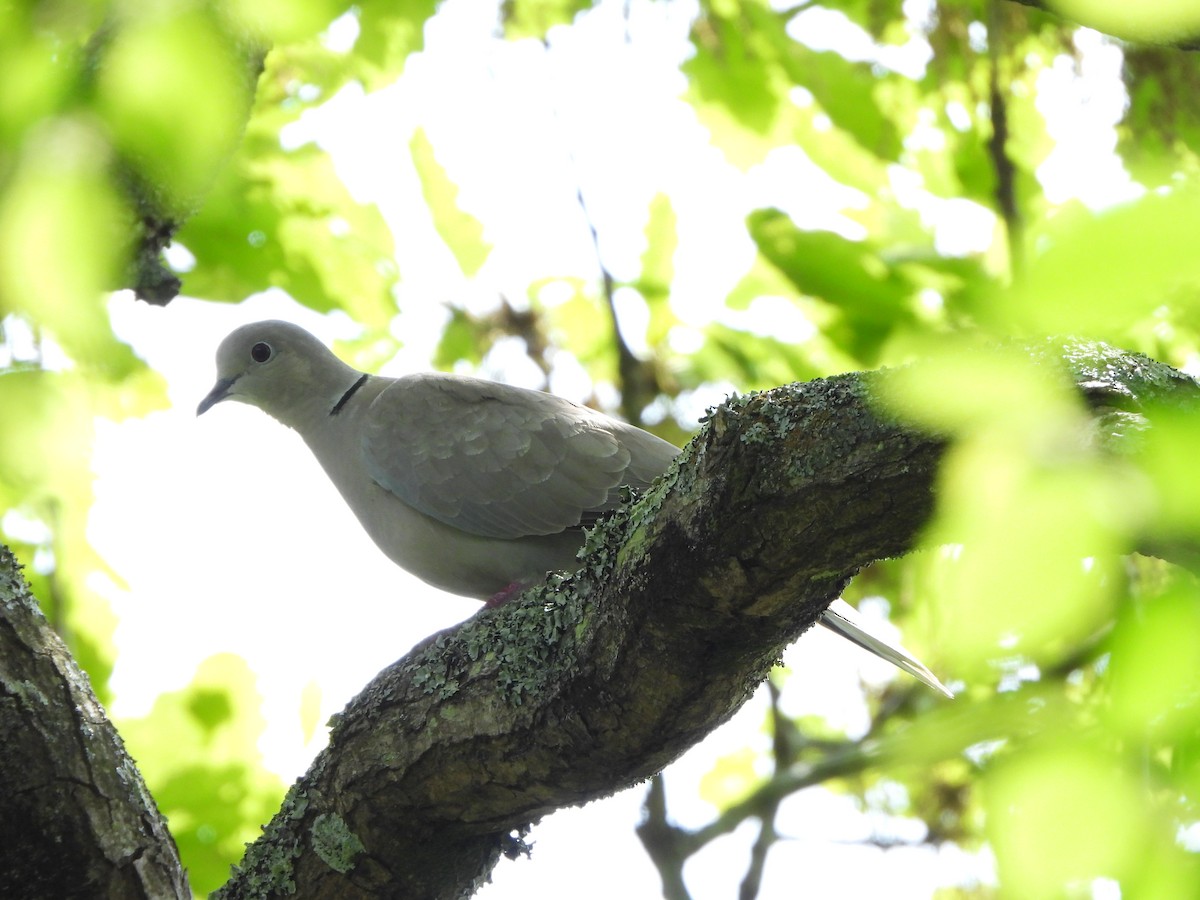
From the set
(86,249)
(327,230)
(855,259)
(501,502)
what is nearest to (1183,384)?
(855,259)

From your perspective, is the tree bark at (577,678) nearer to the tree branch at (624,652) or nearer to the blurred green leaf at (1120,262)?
the tree branch at (624,652)

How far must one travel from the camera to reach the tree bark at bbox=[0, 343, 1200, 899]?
1.90m

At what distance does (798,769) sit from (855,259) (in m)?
2.13

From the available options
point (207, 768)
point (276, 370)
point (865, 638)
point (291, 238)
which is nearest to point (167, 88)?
point (291, 238)

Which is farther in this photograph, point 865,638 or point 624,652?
point 865,638

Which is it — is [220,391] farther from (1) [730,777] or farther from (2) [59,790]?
(1) [730,777]

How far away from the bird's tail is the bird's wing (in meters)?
→ 0.79

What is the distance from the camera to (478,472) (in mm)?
4023

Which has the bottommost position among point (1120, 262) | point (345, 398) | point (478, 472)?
point (1120, 262)

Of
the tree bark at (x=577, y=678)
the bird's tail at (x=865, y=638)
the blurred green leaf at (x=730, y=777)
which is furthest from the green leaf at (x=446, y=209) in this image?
the blurred green leaf at (x=730, y=777)

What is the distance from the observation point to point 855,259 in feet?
10.0

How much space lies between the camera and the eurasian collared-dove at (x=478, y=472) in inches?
150

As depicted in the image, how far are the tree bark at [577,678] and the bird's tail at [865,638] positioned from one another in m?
0.75

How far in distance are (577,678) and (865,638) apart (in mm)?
1133
